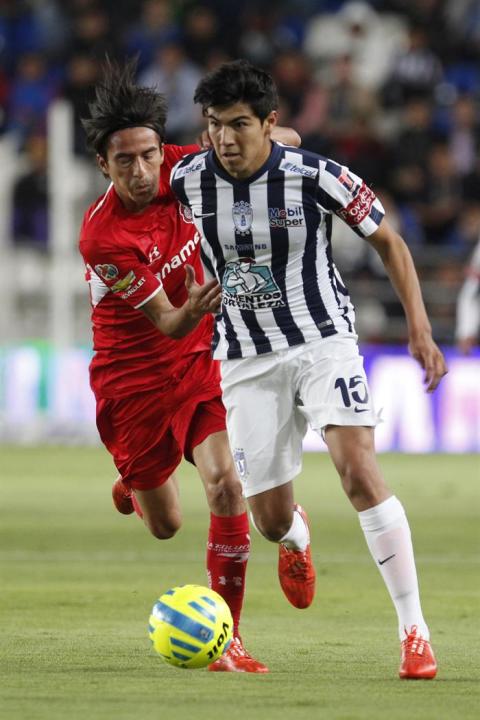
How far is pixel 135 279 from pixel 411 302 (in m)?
1.31

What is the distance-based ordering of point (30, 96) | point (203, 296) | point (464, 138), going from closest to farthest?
→ 1. point (203, 296)
2. point (464, 138)
3. point (30, 96)

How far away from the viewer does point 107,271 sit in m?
6.43

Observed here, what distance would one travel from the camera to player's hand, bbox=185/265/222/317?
5.73 m

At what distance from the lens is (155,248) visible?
21.8 feet

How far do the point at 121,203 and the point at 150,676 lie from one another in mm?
2117

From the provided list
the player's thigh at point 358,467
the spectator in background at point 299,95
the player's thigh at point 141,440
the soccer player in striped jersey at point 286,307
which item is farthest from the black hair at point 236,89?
the spectator in background at point 299,95

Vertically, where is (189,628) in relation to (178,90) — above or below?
below

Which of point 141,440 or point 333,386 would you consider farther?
point 141,440

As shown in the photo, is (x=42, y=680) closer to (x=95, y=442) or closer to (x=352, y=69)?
(x=95, y=442)

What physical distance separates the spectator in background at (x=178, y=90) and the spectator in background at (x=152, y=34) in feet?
2.99

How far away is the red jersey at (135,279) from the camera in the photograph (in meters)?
6.39

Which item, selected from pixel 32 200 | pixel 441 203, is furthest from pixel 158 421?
pixel 32 200

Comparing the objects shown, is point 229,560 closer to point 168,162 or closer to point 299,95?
point 168,162

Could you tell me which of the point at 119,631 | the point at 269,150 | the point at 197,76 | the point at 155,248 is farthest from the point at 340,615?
the point at 197,76
